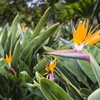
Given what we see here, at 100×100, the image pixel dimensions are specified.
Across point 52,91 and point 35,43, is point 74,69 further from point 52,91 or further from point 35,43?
point 35,43

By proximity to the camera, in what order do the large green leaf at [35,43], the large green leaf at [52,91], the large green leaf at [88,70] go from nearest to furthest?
the large green leaf at [52,91] < the large green leaf at [88,70] < the large green leaf at [35,43]

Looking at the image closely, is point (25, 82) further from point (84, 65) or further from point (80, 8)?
point (80, 8)

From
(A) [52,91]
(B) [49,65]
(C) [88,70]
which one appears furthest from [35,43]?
(A) [52,91]

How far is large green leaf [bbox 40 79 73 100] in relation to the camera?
0.81 metres

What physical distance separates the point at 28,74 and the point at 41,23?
400 mm

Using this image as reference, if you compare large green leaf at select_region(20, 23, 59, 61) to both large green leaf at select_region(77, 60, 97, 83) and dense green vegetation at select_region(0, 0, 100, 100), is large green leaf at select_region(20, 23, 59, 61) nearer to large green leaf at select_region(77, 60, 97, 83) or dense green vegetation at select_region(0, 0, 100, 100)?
dense green vegetation at select_region(0, 0, 100, 100)

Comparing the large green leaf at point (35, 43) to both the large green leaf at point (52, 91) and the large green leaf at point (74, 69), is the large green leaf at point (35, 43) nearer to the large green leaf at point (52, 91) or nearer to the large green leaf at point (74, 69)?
the large green leaf at point (74, 69)

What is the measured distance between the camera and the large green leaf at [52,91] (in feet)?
2.66

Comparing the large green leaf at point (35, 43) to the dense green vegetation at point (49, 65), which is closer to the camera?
the dense green vegetation at point (49, 65)

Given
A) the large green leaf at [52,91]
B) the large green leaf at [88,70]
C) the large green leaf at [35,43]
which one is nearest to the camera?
the large green leaf at [52,91]

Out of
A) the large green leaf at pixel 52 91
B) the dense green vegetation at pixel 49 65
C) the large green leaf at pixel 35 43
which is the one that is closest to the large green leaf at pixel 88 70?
the dense green vegetation at pixel 49 65

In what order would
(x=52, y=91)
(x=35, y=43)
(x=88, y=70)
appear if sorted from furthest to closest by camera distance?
(x=35, y=43)
(x=88, y=70)
(x=52, y=91)

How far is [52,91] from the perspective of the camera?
0.83m

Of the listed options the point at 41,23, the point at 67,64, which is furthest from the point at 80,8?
the point at 67,64
